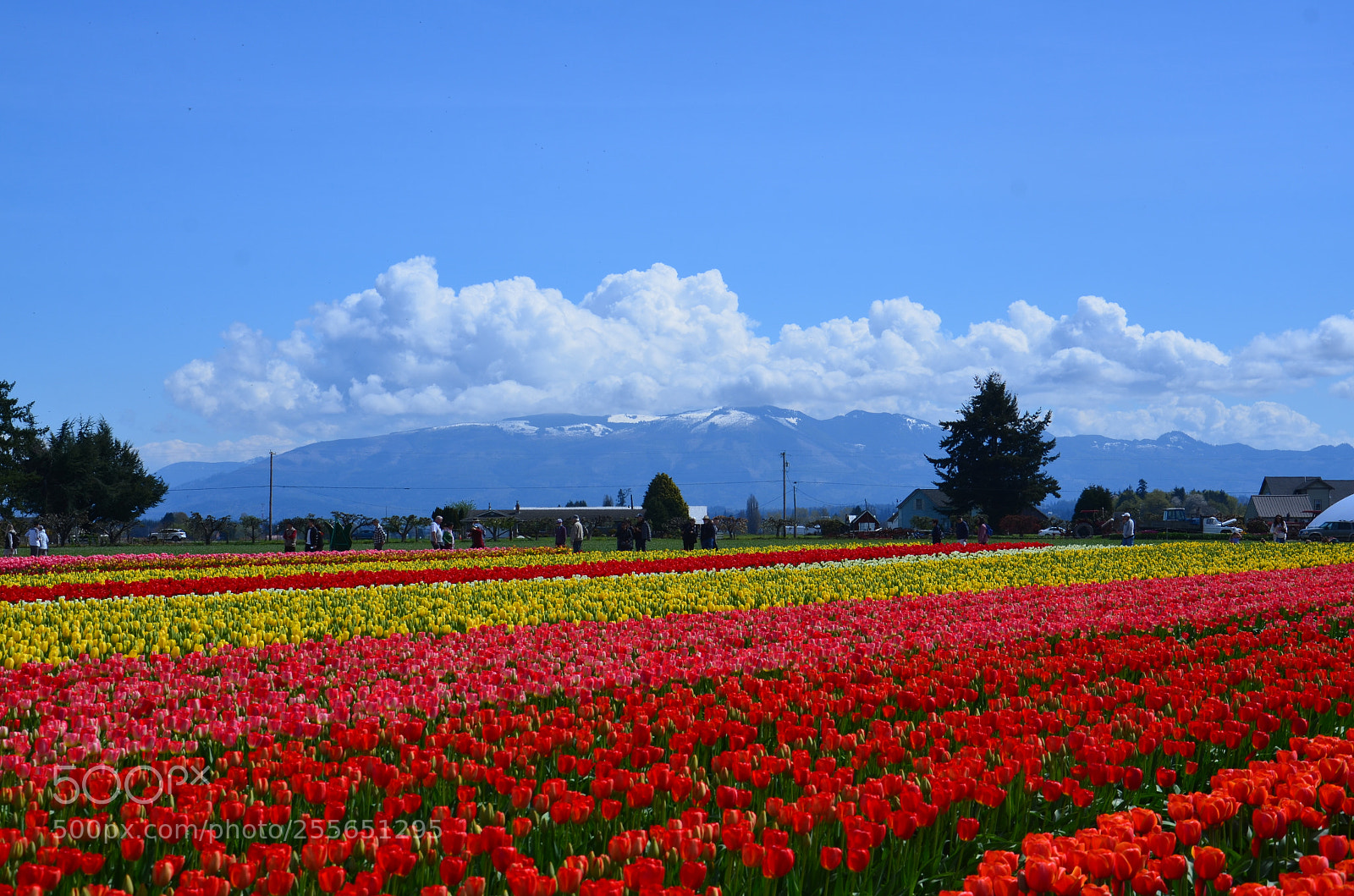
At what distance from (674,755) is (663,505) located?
6616cm

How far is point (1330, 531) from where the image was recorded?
142 feet

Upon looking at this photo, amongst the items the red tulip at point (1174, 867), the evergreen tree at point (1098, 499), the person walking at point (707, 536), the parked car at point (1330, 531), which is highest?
the evergreen tree at point (1098, 499)

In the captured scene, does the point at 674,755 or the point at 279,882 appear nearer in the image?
the point at 279,882

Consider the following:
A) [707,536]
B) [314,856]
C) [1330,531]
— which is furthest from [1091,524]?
[314,856]

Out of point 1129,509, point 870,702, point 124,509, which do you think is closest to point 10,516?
point 124,509

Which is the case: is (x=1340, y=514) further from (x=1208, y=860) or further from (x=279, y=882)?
(x=279, y=882)

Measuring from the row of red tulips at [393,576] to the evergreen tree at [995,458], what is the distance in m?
44.9

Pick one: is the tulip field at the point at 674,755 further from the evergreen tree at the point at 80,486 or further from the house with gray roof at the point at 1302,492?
the house with gray roof at the point at 1302,492

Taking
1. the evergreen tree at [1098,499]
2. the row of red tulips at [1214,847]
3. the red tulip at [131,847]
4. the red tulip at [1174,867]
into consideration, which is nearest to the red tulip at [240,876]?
the red tulip at [131,847]

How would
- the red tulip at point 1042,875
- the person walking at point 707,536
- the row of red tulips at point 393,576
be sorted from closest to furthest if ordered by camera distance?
the red tulip at point 1042,875 < the row of red tulips at point 393,576 < the person walking at point 707,536

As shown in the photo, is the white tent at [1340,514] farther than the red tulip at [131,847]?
Yes

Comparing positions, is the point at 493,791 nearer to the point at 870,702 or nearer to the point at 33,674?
the point at 870,702

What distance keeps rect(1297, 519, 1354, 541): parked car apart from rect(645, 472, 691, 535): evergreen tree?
34.9 meters

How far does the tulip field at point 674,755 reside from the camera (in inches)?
128
